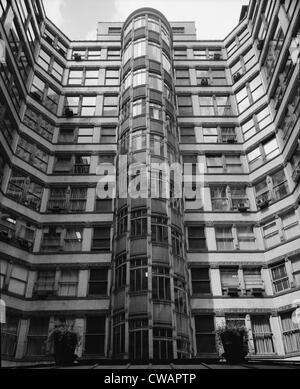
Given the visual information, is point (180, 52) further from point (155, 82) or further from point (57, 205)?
point (57, 205)

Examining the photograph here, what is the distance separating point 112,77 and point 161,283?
24.6 m

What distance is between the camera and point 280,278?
84.4 ft

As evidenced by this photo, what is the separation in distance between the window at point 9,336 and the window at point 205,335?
1237 cm

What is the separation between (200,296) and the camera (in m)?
25.8

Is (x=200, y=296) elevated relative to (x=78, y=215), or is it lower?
lower

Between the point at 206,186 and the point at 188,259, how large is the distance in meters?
6.92

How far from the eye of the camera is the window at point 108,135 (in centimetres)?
3400

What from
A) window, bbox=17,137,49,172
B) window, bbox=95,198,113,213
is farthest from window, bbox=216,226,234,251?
window, bbox=17,137,49,172

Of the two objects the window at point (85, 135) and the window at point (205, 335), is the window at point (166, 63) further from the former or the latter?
the window at point (205, 335)

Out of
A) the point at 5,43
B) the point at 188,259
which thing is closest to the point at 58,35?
the point at 5,43

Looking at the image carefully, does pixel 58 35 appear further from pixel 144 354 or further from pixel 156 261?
pixel 144 354

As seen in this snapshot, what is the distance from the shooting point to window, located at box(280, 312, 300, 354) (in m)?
23.2

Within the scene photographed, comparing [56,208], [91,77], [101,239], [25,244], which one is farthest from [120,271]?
[91,77]

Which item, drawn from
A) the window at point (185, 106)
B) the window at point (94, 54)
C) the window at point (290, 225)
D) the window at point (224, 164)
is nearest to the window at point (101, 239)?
the window at point (224, 164)
